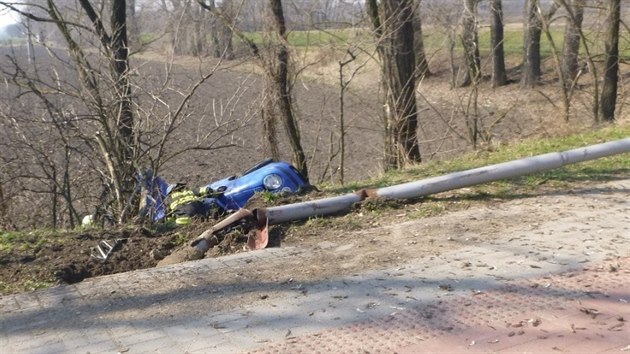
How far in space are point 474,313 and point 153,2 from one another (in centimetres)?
1084

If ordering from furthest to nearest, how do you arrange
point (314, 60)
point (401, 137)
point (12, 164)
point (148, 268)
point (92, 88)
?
point (314, 60), point (401, 137), point (12, 164), point (92, 88), point (148, 268)

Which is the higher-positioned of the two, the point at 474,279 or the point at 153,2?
the point at 153,2

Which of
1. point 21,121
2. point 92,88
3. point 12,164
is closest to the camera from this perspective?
point 92,88

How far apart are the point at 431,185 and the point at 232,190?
2.31m

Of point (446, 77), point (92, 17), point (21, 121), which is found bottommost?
point (446, 77)

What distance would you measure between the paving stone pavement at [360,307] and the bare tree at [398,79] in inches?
265

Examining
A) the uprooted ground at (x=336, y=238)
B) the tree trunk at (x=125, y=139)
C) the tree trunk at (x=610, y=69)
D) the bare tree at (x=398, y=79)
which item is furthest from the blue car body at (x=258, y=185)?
the tree trunk at (x=610, y=69)

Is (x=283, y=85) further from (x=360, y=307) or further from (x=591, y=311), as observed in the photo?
(x=591, y=311)

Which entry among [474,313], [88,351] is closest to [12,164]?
[88,351]

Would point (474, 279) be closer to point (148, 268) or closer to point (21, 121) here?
point (148, 268)

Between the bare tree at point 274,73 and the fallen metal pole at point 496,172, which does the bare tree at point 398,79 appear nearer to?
the bare tree at point 274,73

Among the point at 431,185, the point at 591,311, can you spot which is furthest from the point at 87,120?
→ the point at 591,311

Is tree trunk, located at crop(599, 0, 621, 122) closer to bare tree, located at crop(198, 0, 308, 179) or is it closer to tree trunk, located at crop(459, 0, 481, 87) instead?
tree trunk, located at crop(459, 0, 481, 87)

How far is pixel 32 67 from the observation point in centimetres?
1064
